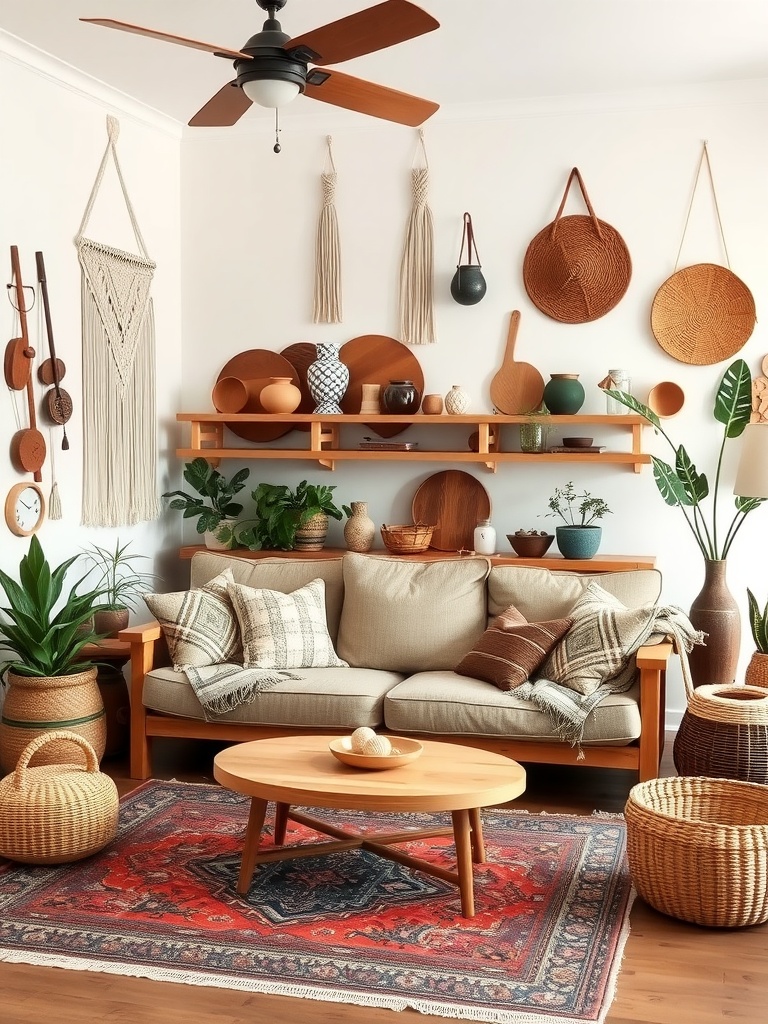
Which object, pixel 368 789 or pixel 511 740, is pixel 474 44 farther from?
pixel 368 789

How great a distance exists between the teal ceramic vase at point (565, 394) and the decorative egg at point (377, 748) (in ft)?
7.92

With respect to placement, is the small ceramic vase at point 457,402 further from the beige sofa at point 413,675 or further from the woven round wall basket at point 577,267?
the beige sofa at point 413,675

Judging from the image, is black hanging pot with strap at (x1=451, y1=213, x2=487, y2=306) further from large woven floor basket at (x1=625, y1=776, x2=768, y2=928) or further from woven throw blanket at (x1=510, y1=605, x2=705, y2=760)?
large woven floor basket at (x1=625, y1=776, x2=768, y2=928)

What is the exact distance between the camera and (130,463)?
216 inches

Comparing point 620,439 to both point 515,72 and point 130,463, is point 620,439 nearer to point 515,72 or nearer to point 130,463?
point 515,72

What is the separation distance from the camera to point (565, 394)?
529 centimetres

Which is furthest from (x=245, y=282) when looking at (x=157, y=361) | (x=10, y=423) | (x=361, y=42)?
(x=361, y=42)

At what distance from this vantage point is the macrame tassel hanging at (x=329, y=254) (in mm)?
5711

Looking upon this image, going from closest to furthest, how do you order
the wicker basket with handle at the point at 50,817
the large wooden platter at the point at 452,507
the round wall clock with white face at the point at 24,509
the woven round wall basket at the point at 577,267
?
the wicker basket with handle at the point at 50,817 < the round wall clock with white face at the point at 24,509 < the woven round wall basket at the point at 577,267 < the large wooden platter at the point at 452,507

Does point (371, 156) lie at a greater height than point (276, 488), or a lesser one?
greater

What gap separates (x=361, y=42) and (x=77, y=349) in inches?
102

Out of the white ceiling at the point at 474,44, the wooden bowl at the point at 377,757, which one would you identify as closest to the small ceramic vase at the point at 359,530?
the white ceiling at the point at 474,44

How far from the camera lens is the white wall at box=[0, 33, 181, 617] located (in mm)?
4594

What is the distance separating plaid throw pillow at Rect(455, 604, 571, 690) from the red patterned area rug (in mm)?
579
